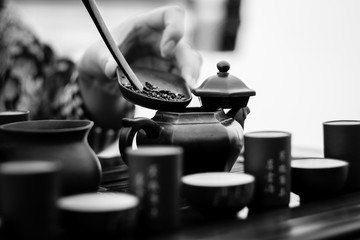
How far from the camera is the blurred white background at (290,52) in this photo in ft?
12.4

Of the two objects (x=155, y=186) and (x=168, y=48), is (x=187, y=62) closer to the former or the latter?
(x=168, y=48)

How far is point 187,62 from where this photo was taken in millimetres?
1515

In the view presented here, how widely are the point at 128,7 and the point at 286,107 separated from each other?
5.16 ft

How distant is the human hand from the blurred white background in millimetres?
1635

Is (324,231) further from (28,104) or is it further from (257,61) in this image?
(257,61)

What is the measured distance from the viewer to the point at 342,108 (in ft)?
12.6

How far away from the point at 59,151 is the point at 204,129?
1.05ft

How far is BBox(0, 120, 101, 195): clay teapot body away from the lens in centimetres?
82

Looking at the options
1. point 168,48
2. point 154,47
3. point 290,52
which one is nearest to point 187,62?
point 168,48

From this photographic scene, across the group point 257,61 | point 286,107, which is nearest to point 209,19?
point 257,61

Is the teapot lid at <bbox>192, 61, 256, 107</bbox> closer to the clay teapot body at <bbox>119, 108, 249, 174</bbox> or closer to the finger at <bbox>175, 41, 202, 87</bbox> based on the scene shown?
the clay teapot body at <bbox>119, 108, 249, 174</bbox>

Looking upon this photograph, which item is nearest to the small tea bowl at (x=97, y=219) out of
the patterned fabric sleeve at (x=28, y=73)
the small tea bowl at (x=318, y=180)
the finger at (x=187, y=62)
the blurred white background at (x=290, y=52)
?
the small tea bowl at (x=318, y=180)

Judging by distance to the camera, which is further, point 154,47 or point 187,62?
point 154,47

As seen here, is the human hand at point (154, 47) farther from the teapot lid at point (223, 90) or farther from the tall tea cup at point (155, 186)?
the tall tea cup at point (155, 186)
